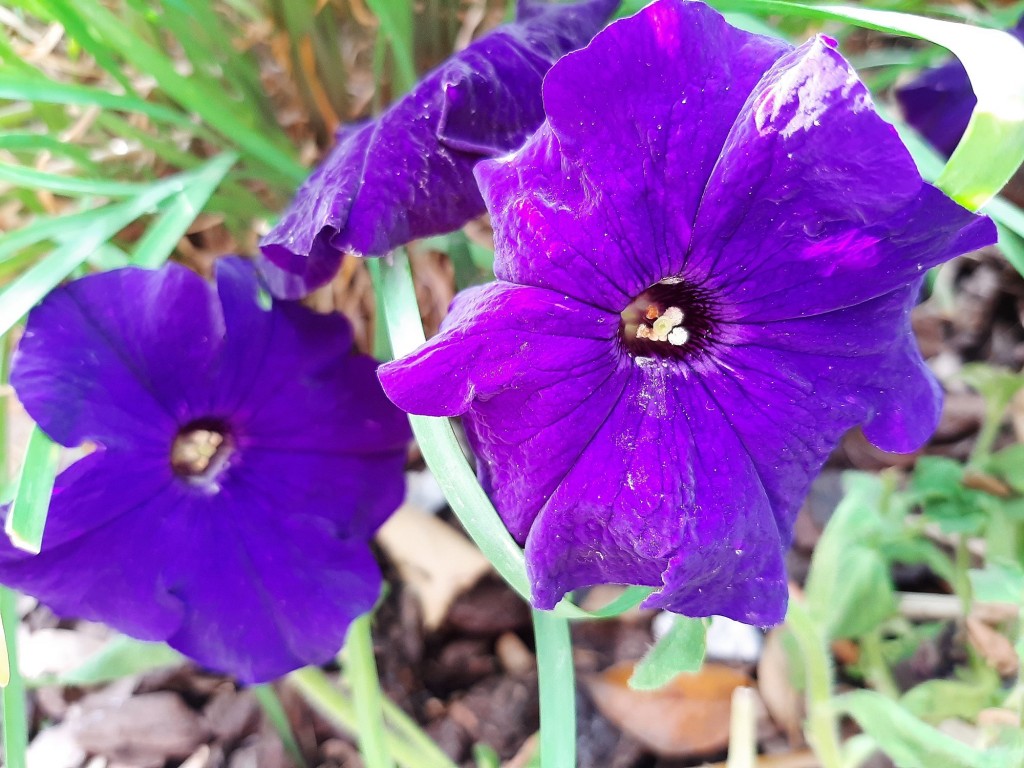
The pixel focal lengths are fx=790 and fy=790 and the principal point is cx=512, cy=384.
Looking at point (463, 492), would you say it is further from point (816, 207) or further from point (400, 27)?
point (400, 27)

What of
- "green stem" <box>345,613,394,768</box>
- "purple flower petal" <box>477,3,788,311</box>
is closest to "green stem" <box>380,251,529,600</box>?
"purple flower petal" <box>477,3,788,311</box>

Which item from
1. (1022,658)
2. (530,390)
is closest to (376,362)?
(530,390)

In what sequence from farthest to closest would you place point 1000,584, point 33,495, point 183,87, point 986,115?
point 183,87, point 1000,584, point 33,495, point 986,115

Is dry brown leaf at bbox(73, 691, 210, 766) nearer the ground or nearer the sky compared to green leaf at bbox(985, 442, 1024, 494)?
nearer the sky

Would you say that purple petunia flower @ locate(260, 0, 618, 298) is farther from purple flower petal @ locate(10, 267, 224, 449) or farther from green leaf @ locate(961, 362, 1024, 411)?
green leaf @ locate(961, 362, 1024, 411)

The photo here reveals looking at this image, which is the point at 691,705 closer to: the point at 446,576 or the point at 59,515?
the point at 446,576

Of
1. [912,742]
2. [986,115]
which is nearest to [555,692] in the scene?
[912,742]
